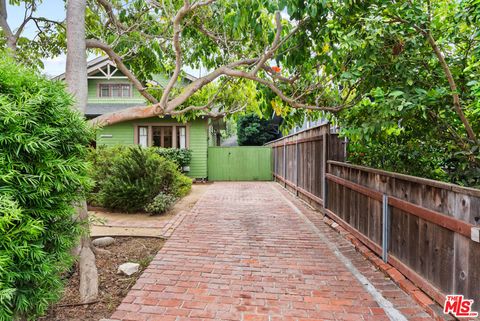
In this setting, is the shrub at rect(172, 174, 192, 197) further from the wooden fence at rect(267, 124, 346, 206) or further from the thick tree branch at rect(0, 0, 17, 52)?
the thick tree branch at rect(0, 0, 17, 52)

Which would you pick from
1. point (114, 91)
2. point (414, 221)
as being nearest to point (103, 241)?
point (414, 221)

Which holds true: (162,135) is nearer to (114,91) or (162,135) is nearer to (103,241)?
(114,91)

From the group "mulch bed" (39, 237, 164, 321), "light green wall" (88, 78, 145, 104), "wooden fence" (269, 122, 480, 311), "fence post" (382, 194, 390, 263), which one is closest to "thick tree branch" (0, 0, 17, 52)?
"mulch bed" (39, 237, 164, 321)

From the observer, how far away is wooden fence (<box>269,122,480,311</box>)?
2521mm

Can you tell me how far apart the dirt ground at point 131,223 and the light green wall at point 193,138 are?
6.76 metres

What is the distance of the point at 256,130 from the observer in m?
26.2

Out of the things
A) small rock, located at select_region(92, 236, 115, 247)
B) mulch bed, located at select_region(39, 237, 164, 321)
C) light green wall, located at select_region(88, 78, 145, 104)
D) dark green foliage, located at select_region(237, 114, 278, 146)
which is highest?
light green wall, located at select_region(88, 78, 145, 104)

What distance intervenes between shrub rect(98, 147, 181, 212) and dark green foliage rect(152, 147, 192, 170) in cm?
576

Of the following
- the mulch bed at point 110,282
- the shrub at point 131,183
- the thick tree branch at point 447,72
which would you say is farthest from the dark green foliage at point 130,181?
the thick tree branch at point 447,72

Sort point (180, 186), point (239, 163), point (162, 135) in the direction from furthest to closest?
point (239, 163), point (162, 135), point (180, 186)

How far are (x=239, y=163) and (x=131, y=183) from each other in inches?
348

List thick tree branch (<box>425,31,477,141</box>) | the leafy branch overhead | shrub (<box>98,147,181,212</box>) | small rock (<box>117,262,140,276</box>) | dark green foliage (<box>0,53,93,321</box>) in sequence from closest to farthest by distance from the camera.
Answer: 1. dark green foliage (<box>0,53,93,321</box>)
2. thick tree branch (<box>425,31,477,141</box>)
3. small rock (<box>117,262,140,276</box>)
4. the leafy branch overhead
5. shrub (<box>98,147,181,212</box>)

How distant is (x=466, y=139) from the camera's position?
363cm

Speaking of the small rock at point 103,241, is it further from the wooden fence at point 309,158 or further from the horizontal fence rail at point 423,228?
the wooden fence at point 309,158
